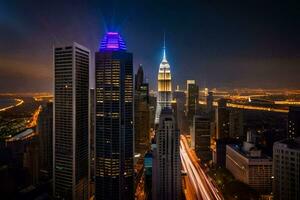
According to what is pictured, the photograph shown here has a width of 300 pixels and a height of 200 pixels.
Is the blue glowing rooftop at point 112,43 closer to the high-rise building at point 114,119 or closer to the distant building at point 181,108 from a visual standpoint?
the high-rise building at point 114,119

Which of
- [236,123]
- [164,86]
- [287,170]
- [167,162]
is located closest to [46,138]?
[167,162]

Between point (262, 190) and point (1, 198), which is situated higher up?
point (1, 198)

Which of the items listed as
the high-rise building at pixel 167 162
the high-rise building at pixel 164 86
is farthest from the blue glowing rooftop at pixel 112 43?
the high-rise building at pixel 164 86

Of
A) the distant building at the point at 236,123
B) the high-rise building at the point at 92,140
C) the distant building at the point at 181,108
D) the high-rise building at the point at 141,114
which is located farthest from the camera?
the distant building at the point at 181,108

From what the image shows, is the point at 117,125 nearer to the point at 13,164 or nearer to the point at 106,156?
the point at 106,156

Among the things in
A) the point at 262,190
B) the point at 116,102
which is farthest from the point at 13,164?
the point at 262,190

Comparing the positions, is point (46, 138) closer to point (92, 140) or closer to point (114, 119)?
point (92, 140)
